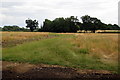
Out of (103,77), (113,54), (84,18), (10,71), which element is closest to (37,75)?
(10,71)

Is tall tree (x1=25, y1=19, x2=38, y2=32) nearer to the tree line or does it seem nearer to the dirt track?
the tree line

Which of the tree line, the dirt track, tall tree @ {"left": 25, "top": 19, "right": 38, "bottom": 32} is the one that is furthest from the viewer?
tall tree @ {"left": 25, "top": 19, "right": 38, "bottom": 32}

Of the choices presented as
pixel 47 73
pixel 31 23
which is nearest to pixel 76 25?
pixel 31 23

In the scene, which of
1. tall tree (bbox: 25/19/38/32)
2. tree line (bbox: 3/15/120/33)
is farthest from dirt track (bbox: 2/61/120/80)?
tall tree (bbox: 25/19/38/32)

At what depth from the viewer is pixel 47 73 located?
8453mm

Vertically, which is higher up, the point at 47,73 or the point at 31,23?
the point at 31,23

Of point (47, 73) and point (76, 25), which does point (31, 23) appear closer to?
point (76, 25)

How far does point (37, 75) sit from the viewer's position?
8117 millimetres

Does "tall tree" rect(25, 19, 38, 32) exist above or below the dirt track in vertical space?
above

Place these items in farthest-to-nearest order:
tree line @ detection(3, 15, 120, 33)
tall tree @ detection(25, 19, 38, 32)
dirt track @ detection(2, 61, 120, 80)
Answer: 1. tall tree @ detection(25, 19, 38, 32)
2. tree line @ detection(3, 15, 120, 33)
3. dirt track @ detection(2, 61, 120, 80)

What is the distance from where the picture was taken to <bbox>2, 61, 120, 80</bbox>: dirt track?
7.89m

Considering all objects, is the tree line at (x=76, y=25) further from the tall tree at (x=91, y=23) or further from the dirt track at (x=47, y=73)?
the dirt track at (x=47, y=73)

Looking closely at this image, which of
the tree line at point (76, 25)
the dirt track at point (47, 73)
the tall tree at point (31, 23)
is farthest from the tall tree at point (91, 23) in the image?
the dirt track at point (47, 73)

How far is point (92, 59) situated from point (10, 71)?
572 centimetres
